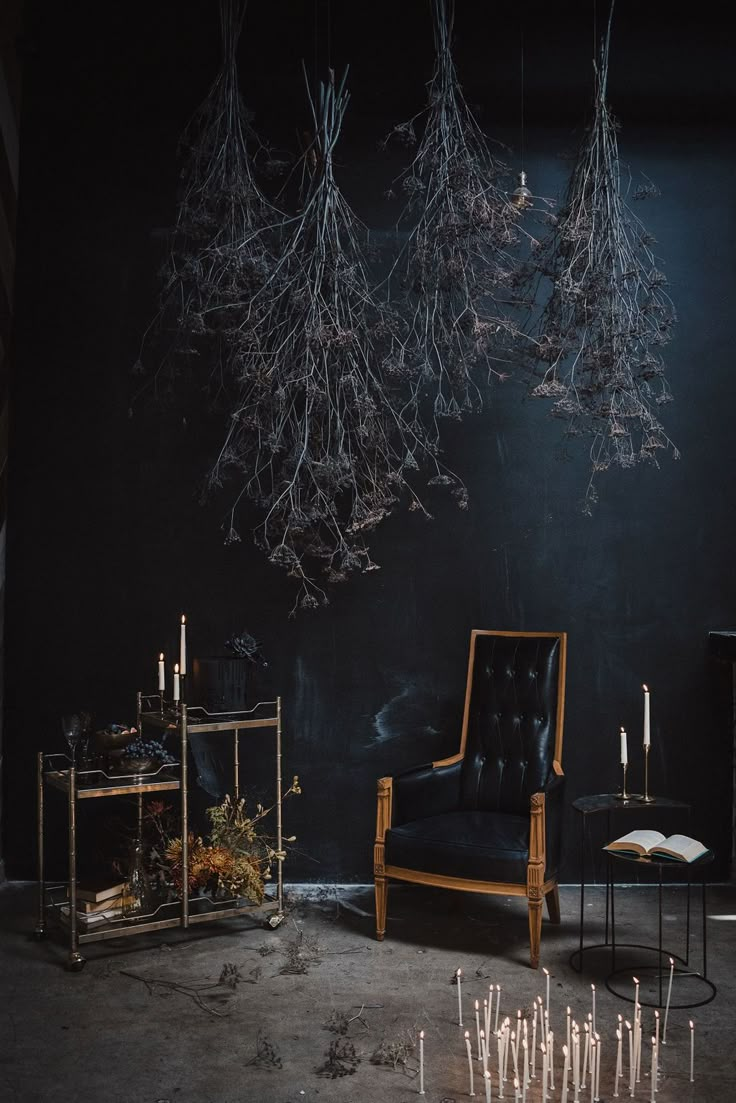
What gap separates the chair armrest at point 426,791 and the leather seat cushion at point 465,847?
Result: 72 millimetres

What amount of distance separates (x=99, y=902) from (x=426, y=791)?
52.1 inches

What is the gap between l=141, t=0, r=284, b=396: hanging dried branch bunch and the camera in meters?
4.00

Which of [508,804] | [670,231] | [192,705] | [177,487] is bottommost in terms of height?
[508,804]

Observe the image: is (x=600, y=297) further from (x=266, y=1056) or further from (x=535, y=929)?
(x=266, y=1056)

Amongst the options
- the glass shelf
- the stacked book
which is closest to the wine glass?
the glass shelf

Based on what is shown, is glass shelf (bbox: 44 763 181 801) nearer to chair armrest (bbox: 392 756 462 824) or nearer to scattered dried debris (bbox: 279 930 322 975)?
scattered dried debris (bbox: 279 930 322 975)

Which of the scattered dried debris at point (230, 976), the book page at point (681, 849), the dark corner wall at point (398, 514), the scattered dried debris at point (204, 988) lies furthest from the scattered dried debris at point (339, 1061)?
the dark corner wall at point (398, 514)

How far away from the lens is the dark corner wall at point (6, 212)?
4.41 metres

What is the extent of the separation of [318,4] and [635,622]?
124 inches

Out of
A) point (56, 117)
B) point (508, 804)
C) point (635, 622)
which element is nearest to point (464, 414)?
point (635, 622)

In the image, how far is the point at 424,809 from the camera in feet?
13.2

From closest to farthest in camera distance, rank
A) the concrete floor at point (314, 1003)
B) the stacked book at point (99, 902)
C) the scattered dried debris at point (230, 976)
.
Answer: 1. the concrete floor at point (314, 1003)
2. the scattered dried debris at point (230, 976)
3. the stacked book at point (99, 902)

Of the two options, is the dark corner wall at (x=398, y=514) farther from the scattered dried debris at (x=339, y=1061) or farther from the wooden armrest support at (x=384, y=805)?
the scattered dried debris at (x=339, y=1061)

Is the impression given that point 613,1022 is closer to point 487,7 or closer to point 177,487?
point 177,487
